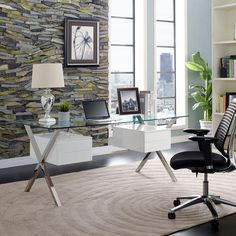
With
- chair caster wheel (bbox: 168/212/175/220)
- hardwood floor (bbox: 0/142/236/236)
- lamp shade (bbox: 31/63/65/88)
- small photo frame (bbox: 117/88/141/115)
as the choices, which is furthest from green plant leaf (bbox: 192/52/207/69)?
chair caster wheel (bbox: 168/212/175/220)

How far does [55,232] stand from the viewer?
3420mm

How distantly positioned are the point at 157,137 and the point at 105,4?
101 inches

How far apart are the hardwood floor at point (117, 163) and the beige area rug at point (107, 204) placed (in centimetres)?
13

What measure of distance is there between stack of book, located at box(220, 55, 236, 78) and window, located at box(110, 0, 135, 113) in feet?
4.98

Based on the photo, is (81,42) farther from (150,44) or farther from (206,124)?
(206,124)

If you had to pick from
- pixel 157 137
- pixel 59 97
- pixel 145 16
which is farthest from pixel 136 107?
pixel 145 16

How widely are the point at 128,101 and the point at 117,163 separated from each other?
1.25 meters

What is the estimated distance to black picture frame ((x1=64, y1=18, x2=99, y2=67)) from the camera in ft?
20.6

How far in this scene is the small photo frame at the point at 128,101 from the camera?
5.10 meters

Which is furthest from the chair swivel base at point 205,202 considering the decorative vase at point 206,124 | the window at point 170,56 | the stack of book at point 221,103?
the window at point 170,56

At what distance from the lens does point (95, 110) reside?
4875 mm

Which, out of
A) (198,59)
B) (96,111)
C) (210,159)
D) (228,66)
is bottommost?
(210,159)

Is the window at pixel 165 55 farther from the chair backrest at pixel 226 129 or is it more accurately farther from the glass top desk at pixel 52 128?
the chair backrest at pixel 226 129

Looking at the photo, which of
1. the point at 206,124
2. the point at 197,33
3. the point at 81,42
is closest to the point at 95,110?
the point at 81,42
